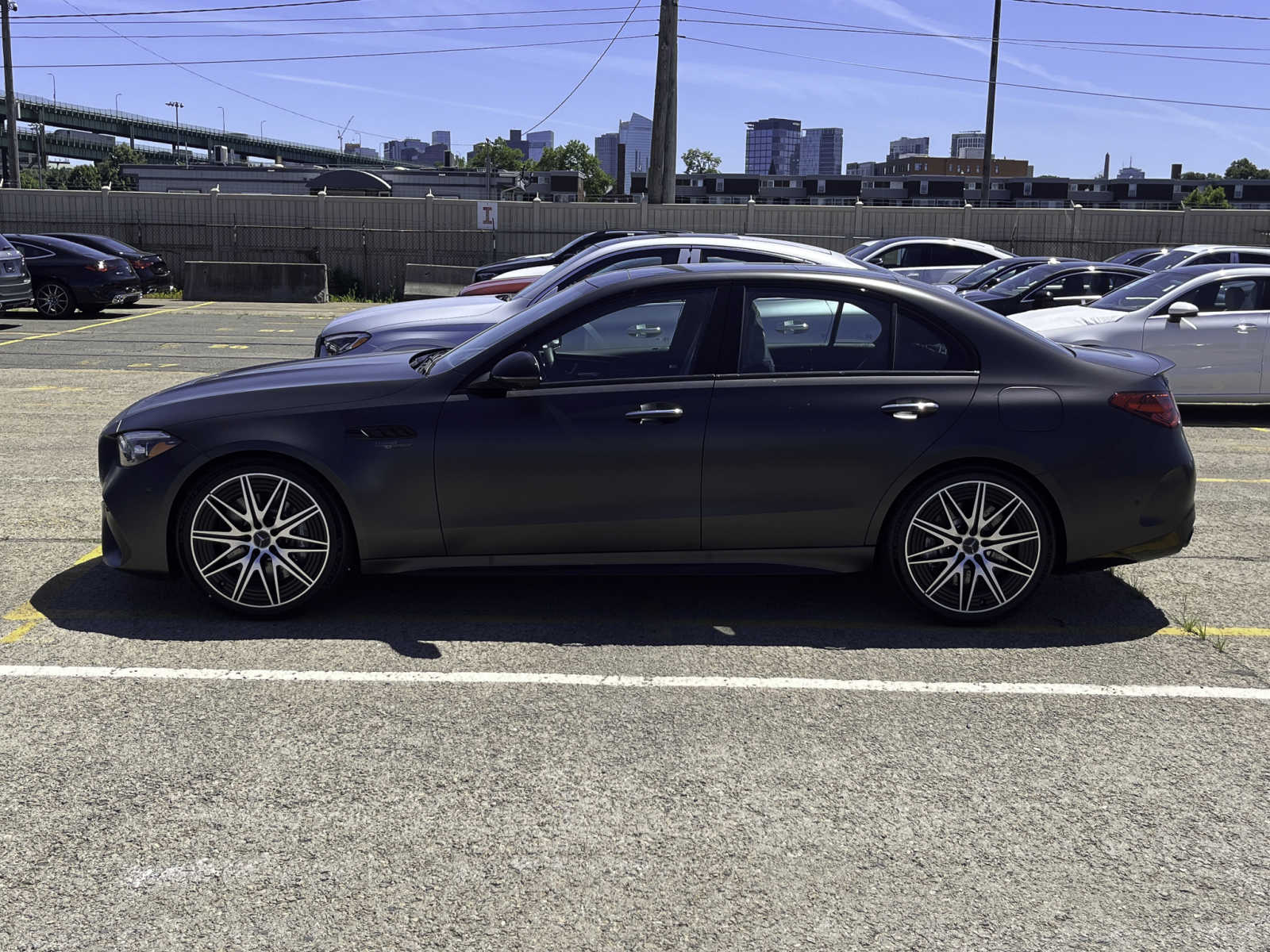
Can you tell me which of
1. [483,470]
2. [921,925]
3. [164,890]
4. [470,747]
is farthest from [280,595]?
[921,925]

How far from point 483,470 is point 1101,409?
2.72 m

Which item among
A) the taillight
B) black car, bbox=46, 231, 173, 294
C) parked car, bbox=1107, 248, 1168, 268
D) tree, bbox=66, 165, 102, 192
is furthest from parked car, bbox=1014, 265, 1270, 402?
tree, bbox=66, 165, 102, 192

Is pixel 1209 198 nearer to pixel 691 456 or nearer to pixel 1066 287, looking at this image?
pixel 1066 287

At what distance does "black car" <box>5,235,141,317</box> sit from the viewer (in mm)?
21906

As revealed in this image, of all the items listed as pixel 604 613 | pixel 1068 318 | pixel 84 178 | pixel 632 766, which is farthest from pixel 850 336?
pixel 84 178

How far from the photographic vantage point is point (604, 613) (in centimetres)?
571

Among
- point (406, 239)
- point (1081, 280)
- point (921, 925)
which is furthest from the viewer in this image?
point (406, 239)

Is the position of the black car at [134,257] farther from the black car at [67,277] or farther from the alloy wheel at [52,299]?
the alloy wheel at [52,299]

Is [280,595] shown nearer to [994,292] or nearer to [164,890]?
[164,890]

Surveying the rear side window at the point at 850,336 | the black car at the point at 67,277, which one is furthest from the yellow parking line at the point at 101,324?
the rear side window at the point at 850,336

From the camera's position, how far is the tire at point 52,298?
2192cm

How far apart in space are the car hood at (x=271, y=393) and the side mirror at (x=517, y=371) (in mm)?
415

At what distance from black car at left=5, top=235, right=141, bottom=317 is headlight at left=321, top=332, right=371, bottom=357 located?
1423 centimetres

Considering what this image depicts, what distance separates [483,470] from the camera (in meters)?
5.29
